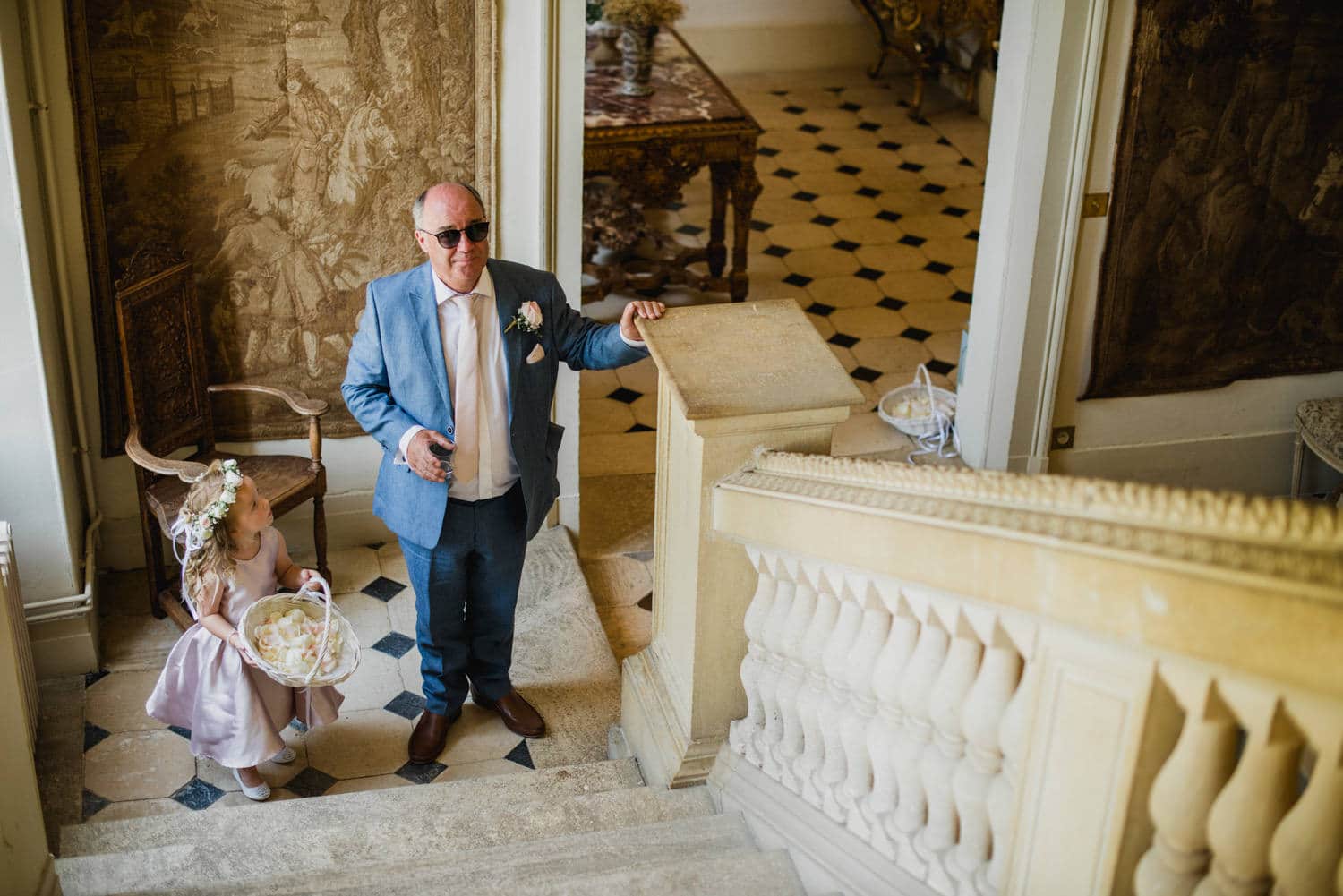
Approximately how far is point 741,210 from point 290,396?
348 centimetres

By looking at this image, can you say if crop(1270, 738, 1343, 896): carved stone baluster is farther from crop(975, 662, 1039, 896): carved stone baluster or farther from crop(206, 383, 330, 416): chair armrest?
crop(206, 383, 330, 416): chair armrest

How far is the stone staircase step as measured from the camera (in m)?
3.21

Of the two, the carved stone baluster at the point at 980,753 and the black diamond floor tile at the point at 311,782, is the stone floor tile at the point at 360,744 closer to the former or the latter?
the black diamond floor tile at the point at 311,782

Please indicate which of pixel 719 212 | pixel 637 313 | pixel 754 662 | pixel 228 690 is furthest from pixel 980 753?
pixel 719 212

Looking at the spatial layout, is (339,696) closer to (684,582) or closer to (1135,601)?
(684,582)

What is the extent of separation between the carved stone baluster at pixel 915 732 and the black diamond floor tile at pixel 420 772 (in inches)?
99.0

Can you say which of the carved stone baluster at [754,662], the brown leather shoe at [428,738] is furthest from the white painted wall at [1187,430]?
the carved stone baluster at [754,662]

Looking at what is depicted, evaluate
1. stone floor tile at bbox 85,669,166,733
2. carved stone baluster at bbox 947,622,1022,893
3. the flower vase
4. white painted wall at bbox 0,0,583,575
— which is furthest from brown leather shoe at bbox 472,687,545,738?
the flower vase

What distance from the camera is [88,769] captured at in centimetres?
489

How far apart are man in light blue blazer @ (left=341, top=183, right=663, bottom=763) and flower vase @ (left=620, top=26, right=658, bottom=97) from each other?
3.99m

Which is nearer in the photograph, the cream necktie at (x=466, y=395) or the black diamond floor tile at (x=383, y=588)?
the cream necktie at (x=466, y=395)

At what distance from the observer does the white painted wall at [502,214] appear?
16.9 feet

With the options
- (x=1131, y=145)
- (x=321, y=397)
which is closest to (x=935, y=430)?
(x=1131, y=145)

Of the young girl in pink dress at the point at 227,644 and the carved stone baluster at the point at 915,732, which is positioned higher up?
the carved stone baluster at the point at 915,732
